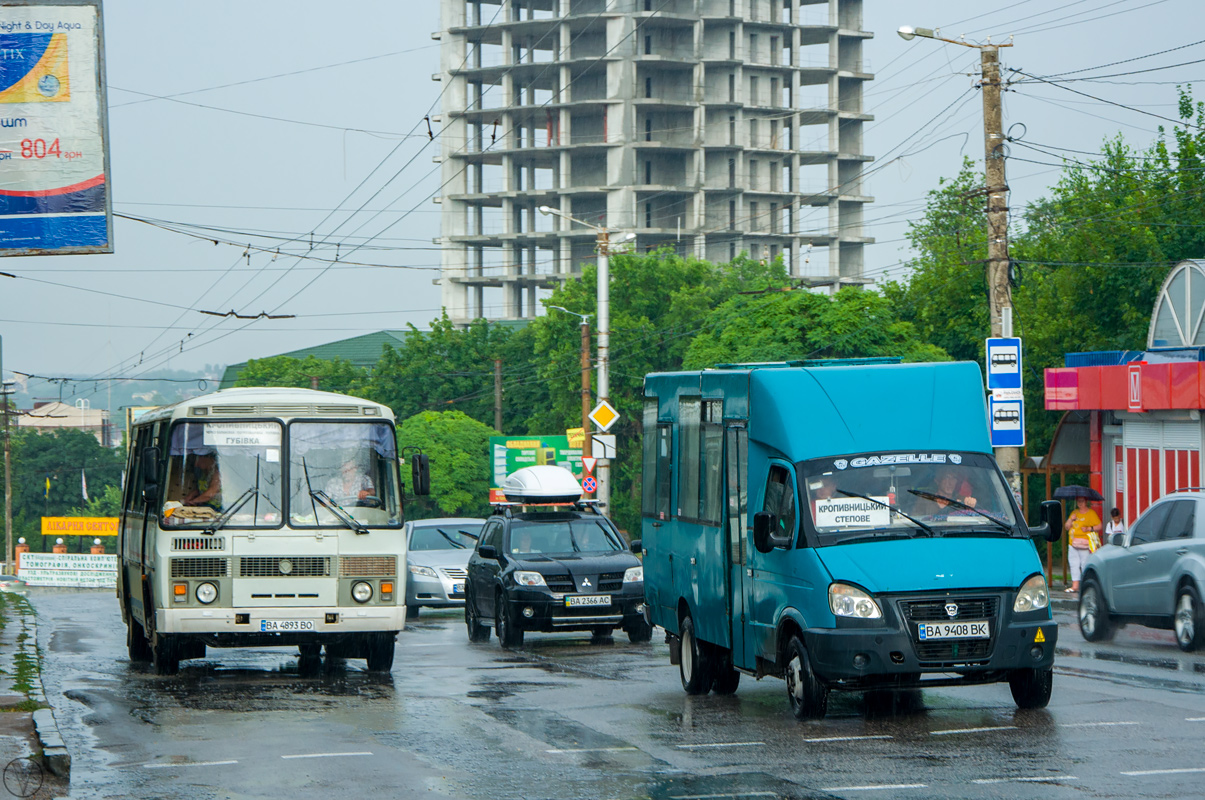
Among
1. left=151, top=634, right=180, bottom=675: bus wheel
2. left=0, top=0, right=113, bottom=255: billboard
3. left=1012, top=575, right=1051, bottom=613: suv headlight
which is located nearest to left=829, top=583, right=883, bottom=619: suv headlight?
left=1012, top=575, right=1051, bottom=613: suv headlight

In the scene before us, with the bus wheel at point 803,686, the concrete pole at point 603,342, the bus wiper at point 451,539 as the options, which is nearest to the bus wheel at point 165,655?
the bus wheel at point 803,686

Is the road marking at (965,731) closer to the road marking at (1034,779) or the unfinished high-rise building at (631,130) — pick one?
the road marking at (1034,779)

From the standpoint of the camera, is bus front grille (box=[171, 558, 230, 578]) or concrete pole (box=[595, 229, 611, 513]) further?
concrete pole (box=[595, 229, 611, 513])

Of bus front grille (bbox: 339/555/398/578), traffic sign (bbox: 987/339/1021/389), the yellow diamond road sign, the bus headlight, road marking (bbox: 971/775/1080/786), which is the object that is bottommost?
road marking (bbox: 971/775/1080/786)

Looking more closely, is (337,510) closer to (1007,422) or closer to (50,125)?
(50,125)

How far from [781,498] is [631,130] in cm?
12372

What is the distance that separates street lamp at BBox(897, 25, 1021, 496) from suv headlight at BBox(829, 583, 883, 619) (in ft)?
43.7

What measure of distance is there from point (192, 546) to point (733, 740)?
6.70 meters

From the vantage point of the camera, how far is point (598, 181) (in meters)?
136

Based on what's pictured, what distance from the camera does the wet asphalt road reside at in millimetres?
9000

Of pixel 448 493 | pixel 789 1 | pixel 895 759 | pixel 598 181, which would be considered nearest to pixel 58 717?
pixel 895 759

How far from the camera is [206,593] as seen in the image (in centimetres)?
1534

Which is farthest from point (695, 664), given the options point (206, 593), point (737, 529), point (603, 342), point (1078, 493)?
point (603, 342)

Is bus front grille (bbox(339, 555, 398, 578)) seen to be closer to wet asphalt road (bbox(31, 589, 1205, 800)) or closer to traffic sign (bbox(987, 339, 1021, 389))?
wet asphalt road (bbox(31, 589, 1205, 800))
